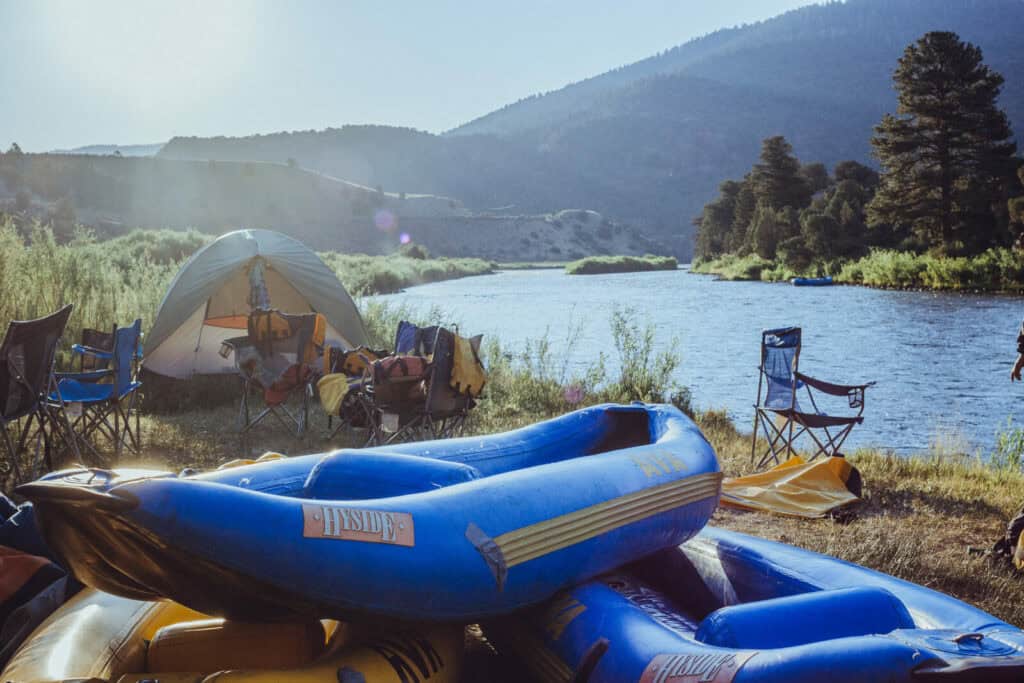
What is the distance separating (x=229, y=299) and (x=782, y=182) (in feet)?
116

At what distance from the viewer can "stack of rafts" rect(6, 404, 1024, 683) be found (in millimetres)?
1731

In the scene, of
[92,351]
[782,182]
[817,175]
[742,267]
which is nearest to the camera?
[92,351]

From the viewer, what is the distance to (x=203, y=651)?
6.32ft

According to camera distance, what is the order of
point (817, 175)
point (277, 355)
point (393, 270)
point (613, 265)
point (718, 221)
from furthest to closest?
point (718, 221)
point (613, 265)
point (817, 175)
point (393, 270)
point (277, 355)

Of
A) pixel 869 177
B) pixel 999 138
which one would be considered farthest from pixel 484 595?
pixel 869 177

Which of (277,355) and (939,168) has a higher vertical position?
(939,168)

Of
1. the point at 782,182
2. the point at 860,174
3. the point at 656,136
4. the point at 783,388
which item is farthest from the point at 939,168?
the point at 656,136

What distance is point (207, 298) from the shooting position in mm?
7234

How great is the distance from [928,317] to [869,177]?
77.9 ft

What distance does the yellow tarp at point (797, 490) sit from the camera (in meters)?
4.39

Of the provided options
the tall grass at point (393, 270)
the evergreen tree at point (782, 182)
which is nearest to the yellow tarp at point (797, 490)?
the tall grass at point (393, 270)

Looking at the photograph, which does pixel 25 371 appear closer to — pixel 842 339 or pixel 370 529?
pixel 370 529

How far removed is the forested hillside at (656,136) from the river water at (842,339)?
189ft

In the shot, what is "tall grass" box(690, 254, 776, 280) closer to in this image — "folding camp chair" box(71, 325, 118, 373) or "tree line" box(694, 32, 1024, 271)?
"tree line" box(694, 32, 1024, 271)
